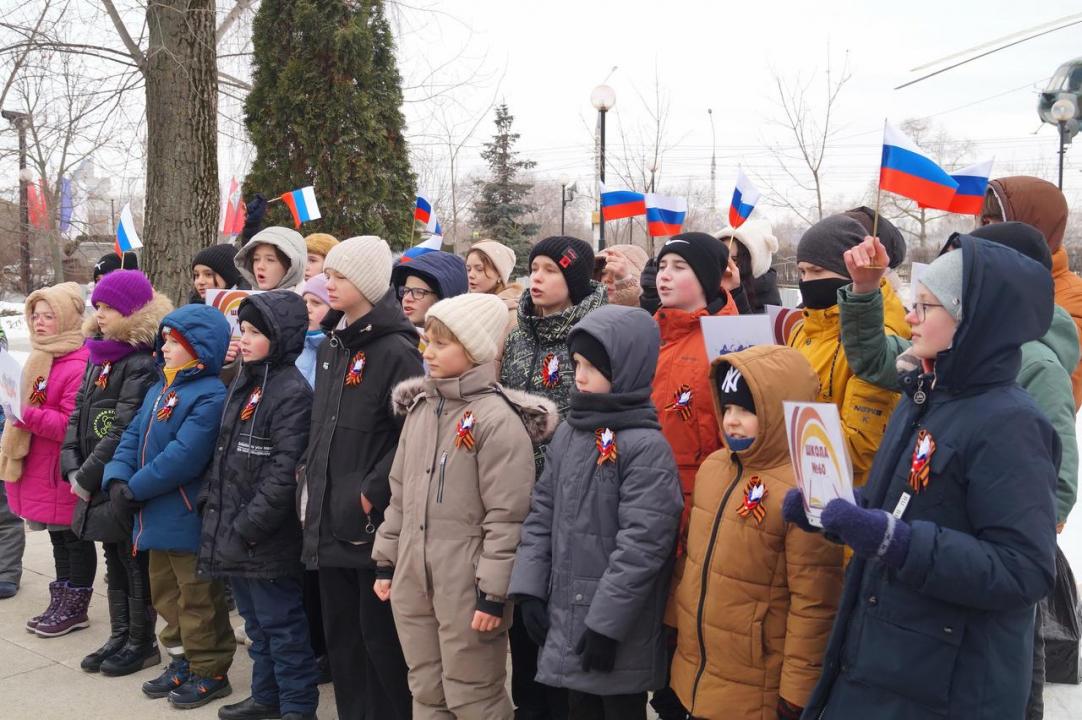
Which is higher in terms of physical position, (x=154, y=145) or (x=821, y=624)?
(x=154, y=145)

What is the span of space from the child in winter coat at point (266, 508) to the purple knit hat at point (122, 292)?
1.28 meters

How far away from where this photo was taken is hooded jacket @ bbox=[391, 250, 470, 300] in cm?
470

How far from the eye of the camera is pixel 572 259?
4238 millimetres

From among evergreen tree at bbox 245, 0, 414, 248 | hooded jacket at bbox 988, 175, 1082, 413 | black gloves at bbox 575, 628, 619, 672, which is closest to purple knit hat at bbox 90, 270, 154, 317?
black gloves at bbox 575, 628, 619, 672

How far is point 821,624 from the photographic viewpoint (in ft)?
9.20

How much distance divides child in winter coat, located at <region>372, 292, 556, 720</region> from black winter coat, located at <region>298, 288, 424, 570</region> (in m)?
0.22

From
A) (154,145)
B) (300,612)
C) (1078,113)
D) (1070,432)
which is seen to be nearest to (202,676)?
(300,612)

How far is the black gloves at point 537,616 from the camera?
10.8 ft

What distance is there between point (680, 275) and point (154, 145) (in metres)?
6.88

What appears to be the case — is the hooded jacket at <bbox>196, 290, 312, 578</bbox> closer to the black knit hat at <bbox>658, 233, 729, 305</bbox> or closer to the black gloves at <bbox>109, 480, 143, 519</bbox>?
the black gloves at <bbox>109, 480, 143, 519</bbox>

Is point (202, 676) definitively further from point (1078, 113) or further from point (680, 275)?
point (1078, 113)

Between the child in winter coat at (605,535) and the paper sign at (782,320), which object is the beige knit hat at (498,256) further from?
the child in winter coat at (605,535)

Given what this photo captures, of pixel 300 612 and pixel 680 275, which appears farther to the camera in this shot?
pixel 300 612

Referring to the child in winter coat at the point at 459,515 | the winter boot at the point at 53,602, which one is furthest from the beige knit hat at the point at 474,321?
the winter boot at the point at 53,602
